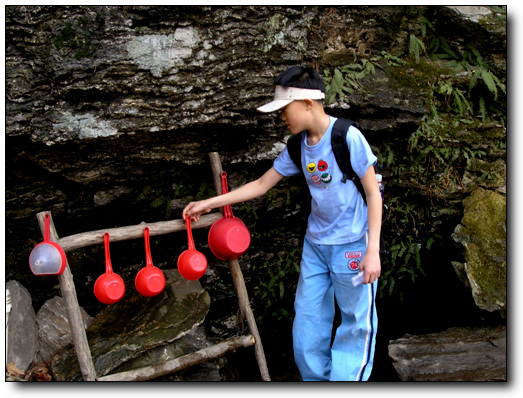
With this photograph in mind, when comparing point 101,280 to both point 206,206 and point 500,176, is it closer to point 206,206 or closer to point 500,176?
point 206,206

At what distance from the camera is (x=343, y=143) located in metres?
3.77

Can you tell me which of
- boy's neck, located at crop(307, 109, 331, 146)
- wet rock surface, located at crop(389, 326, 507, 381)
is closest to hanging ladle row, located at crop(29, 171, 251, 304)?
boy's neck, located at crop(307, 109, 331, 146)

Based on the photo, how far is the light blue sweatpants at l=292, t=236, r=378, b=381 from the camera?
403 centimetres

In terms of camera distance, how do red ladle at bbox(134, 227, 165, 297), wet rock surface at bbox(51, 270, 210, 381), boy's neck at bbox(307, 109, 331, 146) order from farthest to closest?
wet rock surface at bbox(51, 270, 210, 381) < red ladle at bbox(134, 227, 165, 297) < boy's neck at bbox(307, 109, 331, 146)

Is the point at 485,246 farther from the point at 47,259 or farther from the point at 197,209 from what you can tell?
the point at 47,259

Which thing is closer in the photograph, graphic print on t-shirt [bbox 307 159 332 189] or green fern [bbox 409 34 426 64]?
graphic print on t-shirt [bbox 307 159 332 189]

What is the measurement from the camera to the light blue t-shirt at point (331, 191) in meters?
3.82

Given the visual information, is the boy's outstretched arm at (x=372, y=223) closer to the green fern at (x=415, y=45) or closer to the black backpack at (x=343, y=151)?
the black backpack at (x=343, y=151)

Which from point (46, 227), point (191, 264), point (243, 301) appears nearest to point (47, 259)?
point (46, 227)

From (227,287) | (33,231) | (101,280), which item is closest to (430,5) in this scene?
Answer: (227,287)

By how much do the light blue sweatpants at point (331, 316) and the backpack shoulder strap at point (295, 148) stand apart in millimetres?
701

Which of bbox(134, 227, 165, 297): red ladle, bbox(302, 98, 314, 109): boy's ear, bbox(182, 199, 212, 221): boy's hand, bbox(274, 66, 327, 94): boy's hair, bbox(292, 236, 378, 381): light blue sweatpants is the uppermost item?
bbox(274, 66, 327, 94): boy's hair

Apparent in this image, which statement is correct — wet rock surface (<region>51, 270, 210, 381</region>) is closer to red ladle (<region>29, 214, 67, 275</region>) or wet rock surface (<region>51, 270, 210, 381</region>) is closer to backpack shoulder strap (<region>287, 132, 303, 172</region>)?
red ladle (<region>29, 214, 67, 275</region>)

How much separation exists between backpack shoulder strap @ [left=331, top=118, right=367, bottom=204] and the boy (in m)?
0.04
